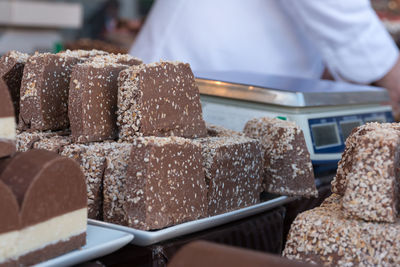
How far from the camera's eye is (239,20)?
110 inches

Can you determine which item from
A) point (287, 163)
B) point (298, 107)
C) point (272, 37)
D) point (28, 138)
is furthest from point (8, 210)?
point (272, 37)

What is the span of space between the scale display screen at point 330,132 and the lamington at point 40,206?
100 centimetres

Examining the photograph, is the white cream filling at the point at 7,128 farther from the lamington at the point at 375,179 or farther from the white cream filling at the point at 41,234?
the lamington at the point at 375,179

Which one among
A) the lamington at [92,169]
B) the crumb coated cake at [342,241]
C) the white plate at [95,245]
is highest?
the lamington at [92,169]

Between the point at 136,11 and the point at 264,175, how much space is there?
243 inches

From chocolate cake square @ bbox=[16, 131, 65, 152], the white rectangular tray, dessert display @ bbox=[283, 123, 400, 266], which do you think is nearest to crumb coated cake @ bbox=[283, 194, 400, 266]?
dessert display @ bbox=[283, 123, 400, 266]

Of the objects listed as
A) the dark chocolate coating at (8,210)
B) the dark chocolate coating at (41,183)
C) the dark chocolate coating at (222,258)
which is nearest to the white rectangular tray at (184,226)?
the dark chocolate coating at (41,183)

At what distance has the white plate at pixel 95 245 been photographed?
908 mm

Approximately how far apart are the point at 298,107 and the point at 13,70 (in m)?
0.89

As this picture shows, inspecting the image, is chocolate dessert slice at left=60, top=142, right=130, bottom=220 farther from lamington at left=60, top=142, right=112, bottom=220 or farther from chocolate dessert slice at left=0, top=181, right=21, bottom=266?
chocolate dessert slice at left=0, top=181, right=21, bottom=266

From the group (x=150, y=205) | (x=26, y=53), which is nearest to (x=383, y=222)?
(x=150, y=205)

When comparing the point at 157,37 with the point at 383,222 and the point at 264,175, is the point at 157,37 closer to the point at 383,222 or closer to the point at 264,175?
the point at 264,175

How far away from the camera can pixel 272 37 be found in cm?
284

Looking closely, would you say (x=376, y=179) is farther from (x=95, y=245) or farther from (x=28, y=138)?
(x=28, y=138)
